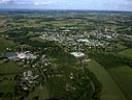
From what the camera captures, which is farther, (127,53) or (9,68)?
(127,53)

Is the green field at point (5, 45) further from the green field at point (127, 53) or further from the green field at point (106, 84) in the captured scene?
the green field at point (127, 53)

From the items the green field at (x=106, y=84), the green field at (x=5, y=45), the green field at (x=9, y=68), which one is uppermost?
the green field at (x=106, y=84)

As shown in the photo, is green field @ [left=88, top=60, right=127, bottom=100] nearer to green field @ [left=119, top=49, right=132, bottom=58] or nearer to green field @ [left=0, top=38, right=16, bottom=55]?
green field @ [left=119, top=49, right=132, bottom=58]

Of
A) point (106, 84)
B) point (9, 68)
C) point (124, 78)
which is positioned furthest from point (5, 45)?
point (124, 78)

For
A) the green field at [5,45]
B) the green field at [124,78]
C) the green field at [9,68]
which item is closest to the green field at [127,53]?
the green field at [124,78]

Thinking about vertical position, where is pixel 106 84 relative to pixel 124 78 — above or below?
below

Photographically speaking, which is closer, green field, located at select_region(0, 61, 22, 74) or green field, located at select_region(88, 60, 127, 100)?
green field, located at select_region(88, 60, 127, 100)

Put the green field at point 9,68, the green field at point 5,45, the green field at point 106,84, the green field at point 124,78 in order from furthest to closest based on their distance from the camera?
the green field at point 5,45 < the green field at point 9,68 < the green field at point 124,78 < the green field at point 106,84

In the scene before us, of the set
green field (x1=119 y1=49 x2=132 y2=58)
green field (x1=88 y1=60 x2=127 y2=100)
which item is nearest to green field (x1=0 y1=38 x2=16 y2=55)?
green field (x1=88 y1=60 x2=127 y2=100)

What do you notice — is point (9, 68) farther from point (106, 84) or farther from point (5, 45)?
point (5, 45)

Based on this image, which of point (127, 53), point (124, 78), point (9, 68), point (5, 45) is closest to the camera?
point (124, 78)

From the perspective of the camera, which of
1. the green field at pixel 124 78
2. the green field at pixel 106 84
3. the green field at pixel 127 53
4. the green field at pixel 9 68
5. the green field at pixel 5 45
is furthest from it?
the green field at pixel 5 45
